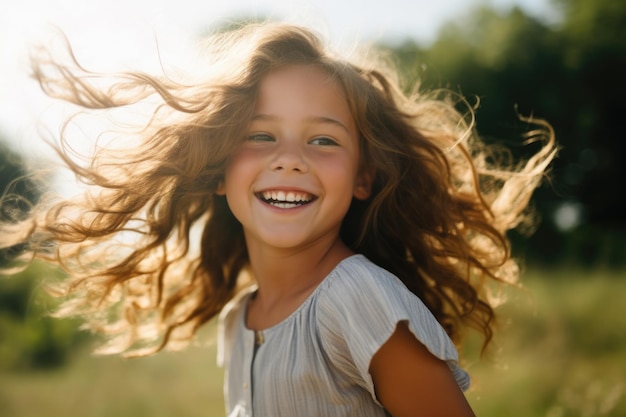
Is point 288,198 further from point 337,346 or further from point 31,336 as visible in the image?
Result: point 31,336

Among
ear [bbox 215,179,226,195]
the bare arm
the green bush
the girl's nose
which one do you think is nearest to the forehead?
the girl's nose

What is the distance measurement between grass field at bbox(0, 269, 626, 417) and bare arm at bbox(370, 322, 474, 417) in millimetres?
1857

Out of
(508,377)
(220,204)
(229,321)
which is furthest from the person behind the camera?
(508,377)

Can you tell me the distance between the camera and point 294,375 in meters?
2.13

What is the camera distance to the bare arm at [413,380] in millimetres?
1928

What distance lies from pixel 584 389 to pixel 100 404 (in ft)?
10.1

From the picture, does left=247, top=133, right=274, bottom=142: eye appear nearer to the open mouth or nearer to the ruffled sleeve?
the open mouth

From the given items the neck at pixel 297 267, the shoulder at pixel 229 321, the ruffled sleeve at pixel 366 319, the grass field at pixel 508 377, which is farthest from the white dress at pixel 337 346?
the grass field at pixel 508 377

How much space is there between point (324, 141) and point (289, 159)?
160mm

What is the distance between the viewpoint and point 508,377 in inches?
181

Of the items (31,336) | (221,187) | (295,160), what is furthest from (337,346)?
(31,336)

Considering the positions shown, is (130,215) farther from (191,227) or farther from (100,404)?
(100,404)

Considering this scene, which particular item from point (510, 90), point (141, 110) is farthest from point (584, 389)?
point (510, 90)

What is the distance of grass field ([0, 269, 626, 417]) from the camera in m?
4.14
